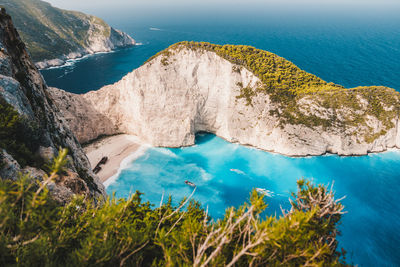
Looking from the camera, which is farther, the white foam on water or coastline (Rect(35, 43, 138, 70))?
coastline (Rect(35, 43, 138, 70))

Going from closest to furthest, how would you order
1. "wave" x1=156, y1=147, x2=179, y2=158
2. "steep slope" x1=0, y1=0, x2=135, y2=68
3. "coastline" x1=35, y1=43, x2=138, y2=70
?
"wave" x1=156, y1=147, x2=179, y2=158, "coastline" x1=35, y1=43, x2=138, y2=70, "steep slope" x1=0, y1=0, x2=135, y2=68

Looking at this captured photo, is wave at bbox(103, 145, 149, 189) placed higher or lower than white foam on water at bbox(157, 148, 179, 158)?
lower

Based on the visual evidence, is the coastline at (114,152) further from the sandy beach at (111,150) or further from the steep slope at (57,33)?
the steep slope at (57,33)

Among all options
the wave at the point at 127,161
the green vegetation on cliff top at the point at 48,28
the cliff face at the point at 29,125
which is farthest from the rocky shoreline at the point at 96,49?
the cliff face at the point at 29,125

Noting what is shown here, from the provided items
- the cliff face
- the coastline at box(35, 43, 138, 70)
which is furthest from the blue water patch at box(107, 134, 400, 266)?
the coastline at box(35, 43, 138, 70)

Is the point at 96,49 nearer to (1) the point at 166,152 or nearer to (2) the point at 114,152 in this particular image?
(2) the point at 114,152

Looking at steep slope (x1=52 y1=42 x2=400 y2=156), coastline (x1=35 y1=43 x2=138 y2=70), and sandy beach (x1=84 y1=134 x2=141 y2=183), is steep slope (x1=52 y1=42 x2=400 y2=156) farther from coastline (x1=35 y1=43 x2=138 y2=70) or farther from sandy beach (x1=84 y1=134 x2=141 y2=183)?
coastline (x1=35 y1=43 x2=138 y2=70)

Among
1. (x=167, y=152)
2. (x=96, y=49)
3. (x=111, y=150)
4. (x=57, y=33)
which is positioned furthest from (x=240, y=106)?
(x=57, y=33)

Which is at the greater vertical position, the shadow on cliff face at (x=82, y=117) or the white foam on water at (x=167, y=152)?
the shadow on cliff face at (x=82, y=117)
